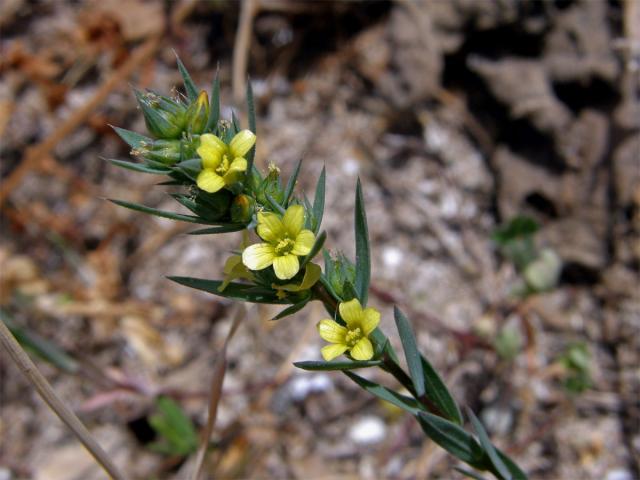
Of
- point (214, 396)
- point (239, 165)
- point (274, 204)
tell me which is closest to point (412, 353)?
point (274, 204)

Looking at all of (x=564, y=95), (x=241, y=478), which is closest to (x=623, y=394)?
(x=564, y=95)

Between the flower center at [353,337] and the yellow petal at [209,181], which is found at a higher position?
the yellow petal at [209,181]

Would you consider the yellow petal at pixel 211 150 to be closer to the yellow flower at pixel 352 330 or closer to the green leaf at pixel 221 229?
the green leaf at pixel 221 229

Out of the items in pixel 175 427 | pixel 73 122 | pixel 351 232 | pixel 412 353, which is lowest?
pixel 175 427

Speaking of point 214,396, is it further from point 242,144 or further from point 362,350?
point 242,144

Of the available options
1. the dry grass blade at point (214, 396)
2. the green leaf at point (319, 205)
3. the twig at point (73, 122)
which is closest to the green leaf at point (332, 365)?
the green leaf at point (319, 205)

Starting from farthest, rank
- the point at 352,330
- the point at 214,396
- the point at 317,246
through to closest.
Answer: the point at 214,396 < the point at 352,330 < the point at 317,246
